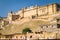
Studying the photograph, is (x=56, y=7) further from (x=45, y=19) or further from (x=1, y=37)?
(x=1, y=37)

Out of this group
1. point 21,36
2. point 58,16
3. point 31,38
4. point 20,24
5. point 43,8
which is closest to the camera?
point 31,38

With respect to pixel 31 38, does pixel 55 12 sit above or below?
above

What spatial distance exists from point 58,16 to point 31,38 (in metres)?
19.1

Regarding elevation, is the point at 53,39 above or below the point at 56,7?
below

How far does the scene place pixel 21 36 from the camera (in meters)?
31.5

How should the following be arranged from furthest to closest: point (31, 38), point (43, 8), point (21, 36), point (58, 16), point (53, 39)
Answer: point (43, 8), point (58, 16), point (21, 36), point (31, 38), point (53, 39)

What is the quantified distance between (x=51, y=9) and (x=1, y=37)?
70.2 ft

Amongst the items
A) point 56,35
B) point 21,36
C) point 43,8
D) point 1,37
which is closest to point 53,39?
point 56,35

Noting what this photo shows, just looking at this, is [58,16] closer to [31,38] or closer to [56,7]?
[56,7]

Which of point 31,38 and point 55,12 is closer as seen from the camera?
point 31,38

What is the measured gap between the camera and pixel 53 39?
81.5 feet

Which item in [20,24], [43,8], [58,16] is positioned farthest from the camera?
[43,8]

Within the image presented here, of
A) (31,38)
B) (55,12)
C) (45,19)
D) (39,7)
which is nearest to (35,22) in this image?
(45,19)

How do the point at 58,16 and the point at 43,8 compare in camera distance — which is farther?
the point at 43,8
